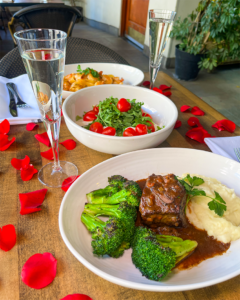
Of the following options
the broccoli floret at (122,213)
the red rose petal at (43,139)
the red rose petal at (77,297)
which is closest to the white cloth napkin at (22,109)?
the red rose petal at (43,139)

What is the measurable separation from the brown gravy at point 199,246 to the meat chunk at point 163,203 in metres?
0.03

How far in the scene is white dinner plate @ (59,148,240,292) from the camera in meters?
0.64

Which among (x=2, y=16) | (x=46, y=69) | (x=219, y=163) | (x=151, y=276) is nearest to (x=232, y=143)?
(x=219, y=163)

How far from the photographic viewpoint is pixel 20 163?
110 centimetres

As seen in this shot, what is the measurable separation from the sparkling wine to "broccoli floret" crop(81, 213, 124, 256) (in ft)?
1.45

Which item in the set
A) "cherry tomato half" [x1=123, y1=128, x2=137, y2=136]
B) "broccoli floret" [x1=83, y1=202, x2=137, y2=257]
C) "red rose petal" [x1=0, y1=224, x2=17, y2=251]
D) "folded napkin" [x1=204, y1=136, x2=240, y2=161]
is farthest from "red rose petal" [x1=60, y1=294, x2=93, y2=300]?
"folded napkin" [x1=204, y1=136, x2=240, y2=161]

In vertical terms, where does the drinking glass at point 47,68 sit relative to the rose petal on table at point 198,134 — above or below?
above

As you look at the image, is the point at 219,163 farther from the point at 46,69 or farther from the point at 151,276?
the point at 46,69

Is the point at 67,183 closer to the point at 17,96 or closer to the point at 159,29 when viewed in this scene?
the point at 17,96

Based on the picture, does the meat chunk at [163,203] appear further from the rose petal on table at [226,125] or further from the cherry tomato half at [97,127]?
the rose petal on table at [226,125]

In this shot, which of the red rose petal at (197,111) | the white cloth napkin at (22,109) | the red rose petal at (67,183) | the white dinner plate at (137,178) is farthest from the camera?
the red rose petal at (197,111)

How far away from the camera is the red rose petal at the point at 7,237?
29.9 inches

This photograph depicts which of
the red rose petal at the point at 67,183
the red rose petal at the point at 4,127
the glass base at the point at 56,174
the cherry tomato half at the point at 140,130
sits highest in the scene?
the cherry tomato half at the point at 140,130

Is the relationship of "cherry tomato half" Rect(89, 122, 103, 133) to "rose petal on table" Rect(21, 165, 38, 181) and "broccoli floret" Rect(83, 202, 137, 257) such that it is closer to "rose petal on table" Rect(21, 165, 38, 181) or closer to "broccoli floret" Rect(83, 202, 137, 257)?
"rose petal on table" Rect(21, 165, 38, 181)
